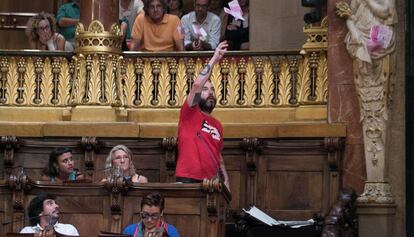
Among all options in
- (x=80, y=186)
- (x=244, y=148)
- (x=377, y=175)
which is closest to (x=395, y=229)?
(x=377, y=175)

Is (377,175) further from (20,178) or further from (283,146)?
(20,178)

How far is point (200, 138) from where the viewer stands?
18969 mm

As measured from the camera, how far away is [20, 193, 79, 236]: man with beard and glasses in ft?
56.6

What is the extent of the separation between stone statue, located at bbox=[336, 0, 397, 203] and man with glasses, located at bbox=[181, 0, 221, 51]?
230 centimetres

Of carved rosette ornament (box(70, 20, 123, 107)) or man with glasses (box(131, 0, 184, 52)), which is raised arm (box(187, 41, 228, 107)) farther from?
man with glasses (box(131, 0, 184, 52))

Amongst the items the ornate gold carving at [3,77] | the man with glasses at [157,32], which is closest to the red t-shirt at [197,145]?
the man with glasses at [157,32]

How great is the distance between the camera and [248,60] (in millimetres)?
21203

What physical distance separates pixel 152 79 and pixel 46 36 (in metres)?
1.83

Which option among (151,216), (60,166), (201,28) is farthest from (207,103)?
(201,28)

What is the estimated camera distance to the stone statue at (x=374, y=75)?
20109mm

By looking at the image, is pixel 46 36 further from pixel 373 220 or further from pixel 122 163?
pixel 373 220

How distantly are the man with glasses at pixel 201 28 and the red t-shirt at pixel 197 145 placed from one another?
287cm

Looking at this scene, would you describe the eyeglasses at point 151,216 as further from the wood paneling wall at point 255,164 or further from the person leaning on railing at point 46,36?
the person leaning on railing at point 46,36

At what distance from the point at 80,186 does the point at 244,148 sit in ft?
9.40
